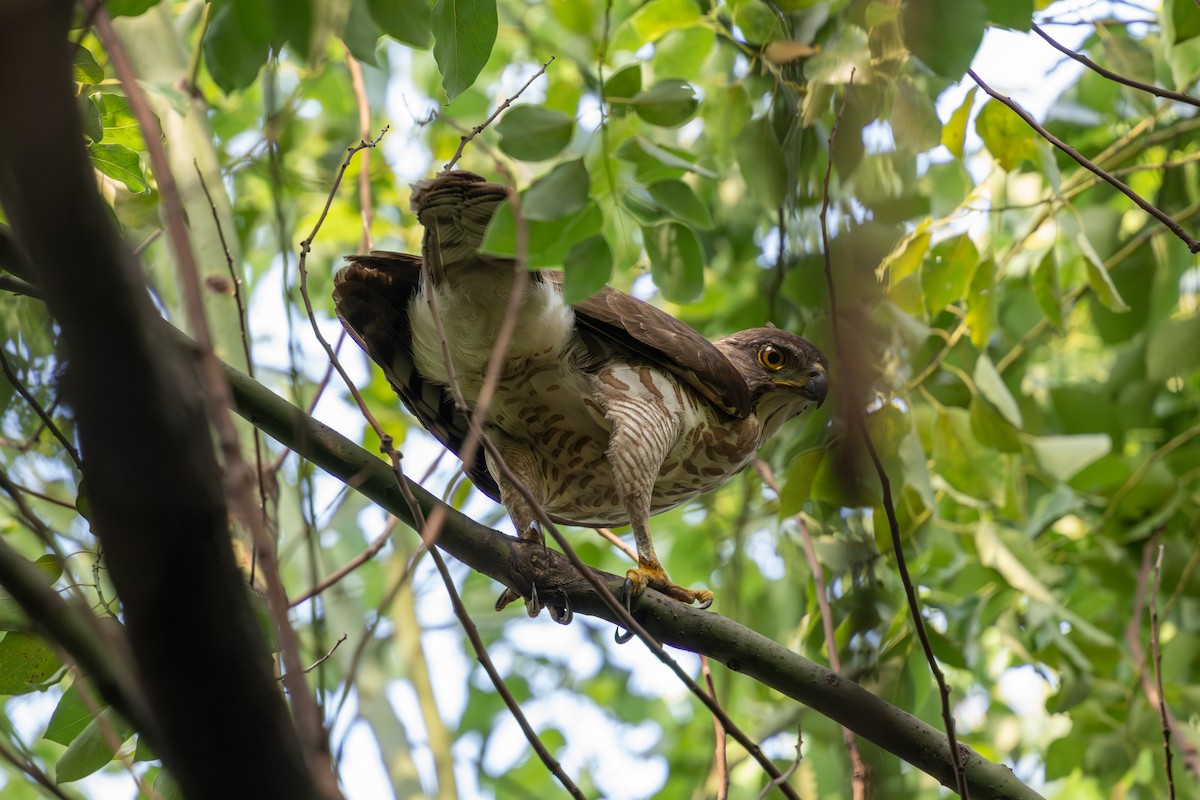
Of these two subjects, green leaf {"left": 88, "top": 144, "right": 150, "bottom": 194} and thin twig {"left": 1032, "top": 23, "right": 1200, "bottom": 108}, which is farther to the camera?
green leaf {"left": 88, "top": 144, "right": 150, "bottom": 194}

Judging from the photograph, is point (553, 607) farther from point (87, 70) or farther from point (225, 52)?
point (87, 70)

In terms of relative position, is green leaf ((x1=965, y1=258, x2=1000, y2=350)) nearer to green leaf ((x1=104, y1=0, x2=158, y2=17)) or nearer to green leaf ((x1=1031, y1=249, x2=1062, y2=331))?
green leaf ((x1=1031, y1=249, x2=1062, y2=331))

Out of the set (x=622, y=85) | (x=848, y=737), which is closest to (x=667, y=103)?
(x=622, y=85)

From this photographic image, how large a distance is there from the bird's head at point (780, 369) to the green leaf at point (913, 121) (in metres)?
1.23

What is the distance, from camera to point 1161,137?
13.6ft

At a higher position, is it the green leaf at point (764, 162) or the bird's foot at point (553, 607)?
the green leaf at point (764, 162)

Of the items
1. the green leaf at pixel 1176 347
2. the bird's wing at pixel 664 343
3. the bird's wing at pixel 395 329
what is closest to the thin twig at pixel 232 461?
the bird's wing at pixel 395 329

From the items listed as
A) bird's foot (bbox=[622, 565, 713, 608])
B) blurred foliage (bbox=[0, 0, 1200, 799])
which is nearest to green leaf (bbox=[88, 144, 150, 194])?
blurred foliage (bbox=[0, 0, 1200, 799])

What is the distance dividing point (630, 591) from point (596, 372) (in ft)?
3.46

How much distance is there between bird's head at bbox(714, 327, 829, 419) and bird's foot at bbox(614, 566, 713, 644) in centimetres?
96

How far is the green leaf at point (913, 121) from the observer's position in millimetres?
2807

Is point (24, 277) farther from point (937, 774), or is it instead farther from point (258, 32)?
point (937, 774)

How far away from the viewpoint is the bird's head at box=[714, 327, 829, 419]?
403 cm

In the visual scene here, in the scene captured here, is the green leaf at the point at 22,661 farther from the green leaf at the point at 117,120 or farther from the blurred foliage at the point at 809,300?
the green leaf at the point at 117,120
